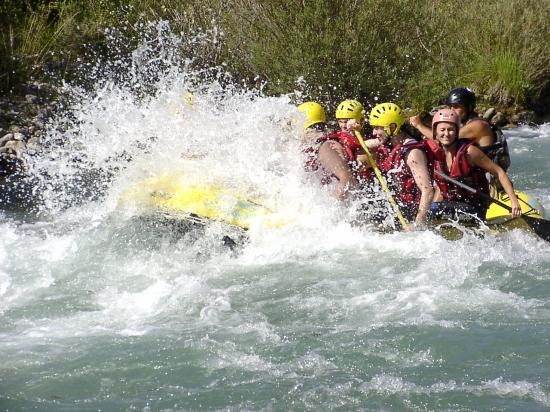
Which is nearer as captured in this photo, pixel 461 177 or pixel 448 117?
pixel 448 117

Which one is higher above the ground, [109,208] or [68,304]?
[109,208]

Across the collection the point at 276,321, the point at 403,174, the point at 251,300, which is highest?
the point at 403,174

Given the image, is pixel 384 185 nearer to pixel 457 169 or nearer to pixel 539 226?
pixel 457 169

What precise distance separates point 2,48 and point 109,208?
5.92 meters

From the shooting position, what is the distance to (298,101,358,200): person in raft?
6984mm

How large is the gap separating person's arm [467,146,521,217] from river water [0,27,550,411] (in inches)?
10.5

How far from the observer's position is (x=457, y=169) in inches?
263

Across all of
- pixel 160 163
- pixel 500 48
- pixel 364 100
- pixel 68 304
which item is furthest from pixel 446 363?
pixel 500 48

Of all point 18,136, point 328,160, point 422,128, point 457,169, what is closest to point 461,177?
point 457,169

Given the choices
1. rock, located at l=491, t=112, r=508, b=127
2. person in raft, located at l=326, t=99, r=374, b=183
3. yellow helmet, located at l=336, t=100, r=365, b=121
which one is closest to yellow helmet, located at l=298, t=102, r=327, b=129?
yellow helmet, located at l=336, t=100, r=365, b=121

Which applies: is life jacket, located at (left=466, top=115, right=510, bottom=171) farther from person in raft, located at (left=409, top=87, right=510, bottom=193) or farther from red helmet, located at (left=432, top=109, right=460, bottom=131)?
red helmet, located at (left=432, top=109, right=460, bottom=131)

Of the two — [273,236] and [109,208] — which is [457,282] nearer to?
[273,236]

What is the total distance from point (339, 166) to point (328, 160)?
0.12m

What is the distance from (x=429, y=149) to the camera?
669cm
